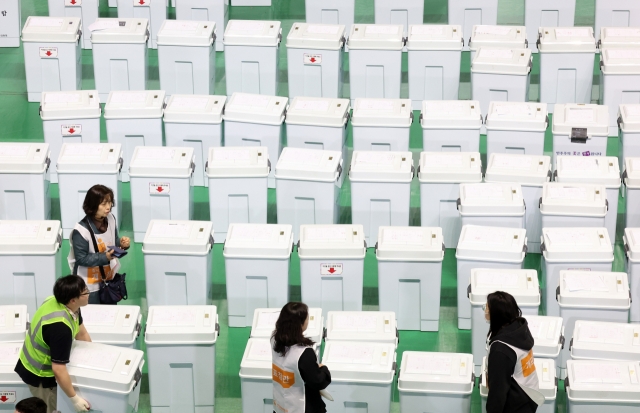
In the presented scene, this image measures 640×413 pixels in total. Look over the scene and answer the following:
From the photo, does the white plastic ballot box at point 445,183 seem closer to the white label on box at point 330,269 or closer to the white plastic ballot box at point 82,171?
the white label on box at point 330,269

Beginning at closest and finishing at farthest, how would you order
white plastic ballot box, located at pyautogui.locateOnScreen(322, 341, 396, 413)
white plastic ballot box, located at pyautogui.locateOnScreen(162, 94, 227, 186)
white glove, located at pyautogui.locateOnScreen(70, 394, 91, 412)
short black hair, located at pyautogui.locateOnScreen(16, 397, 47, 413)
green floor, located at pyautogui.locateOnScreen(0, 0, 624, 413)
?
short black hair, located at pyautogui.locateOnScreen(16, 397, 47, 413)
white glove, located at pyautogui.locateOnScreen(70, 394, 91, 412)
white plastic ballot box, located at pyautogui.locateOnScreen(322, 341, 396, 413)
green floor, located at pyautogui.locateOnScreen(0, 0, 624, 413)
white plastic ballot box, located at pyautogui.locateOnScreen(162, 94, 227, 186)

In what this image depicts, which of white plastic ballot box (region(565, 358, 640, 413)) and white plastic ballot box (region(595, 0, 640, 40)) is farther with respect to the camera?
white plastic ballot box (region(595, 0, 640, 40))

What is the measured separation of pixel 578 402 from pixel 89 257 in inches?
127

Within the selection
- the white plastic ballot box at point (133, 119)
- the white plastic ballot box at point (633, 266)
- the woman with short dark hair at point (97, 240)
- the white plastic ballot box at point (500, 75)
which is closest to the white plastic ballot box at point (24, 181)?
the white plastic ballot box at point (133, 119)

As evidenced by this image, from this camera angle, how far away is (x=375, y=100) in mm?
9438

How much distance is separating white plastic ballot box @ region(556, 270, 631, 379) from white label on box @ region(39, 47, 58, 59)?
5943mm

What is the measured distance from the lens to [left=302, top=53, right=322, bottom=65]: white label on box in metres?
10.5

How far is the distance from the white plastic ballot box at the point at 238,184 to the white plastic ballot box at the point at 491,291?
2057 millimetres

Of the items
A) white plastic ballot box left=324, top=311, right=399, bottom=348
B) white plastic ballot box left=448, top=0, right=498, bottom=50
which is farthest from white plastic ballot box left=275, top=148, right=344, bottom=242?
white plastic ballot box left=448, top=0, right=498, bottom=50

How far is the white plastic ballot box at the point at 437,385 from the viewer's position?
6.39m

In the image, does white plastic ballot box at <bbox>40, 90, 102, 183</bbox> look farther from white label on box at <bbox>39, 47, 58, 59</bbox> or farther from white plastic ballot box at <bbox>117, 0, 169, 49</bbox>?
white plastic ballot box at <bbox>117, 0, 169, 49</bbox>

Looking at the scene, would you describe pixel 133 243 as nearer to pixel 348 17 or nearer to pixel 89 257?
pixel 89 257

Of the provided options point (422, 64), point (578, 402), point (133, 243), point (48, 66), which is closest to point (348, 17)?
point (422, 64)

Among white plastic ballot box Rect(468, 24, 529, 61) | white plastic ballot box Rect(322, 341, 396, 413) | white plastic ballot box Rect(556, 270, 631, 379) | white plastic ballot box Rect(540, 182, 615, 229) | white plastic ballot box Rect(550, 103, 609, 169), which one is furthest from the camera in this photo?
white plastic ballot box Rect(468, 24, 529, 61)
